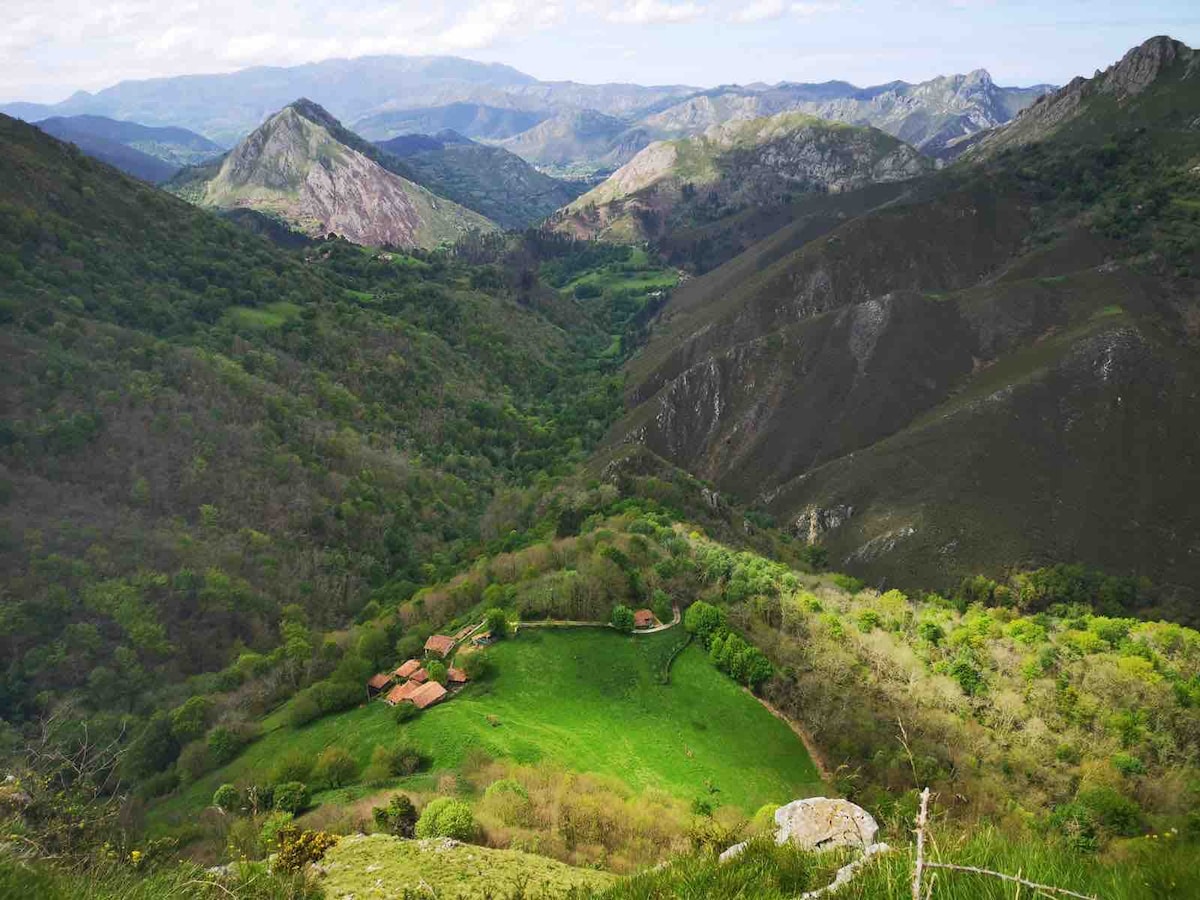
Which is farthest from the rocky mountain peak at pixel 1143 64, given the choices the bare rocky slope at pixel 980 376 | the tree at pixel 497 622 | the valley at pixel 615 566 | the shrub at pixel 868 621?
the tree at pixel 497 622

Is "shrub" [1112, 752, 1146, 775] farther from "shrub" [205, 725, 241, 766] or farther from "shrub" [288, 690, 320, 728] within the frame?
"shrub" [205, 725, 241, 766]

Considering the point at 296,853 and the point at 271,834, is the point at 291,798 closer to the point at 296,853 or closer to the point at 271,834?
the point at 271,834

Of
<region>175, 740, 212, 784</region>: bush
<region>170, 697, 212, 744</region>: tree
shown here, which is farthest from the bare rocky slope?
<region>170, 697, 212, 744</region>: tree

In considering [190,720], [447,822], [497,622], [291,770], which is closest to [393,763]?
[291,770]

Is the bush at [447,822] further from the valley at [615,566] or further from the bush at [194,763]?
the bush at [194,763]

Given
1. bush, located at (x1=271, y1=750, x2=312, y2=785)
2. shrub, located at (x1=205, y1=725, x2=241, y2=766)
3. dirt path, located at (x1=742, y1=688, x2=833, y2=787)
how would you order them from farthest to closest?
shrub, located at (x1=205, y1=725, x2=241, y2=766) < dirt path, located at (x1=742, y1=688, x2=833, y2=787) < bush, located at (x1=271, y1=750, x2=312, y2=785)

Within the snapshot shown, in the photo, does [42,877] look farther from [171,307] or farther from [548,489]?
[171,307]
